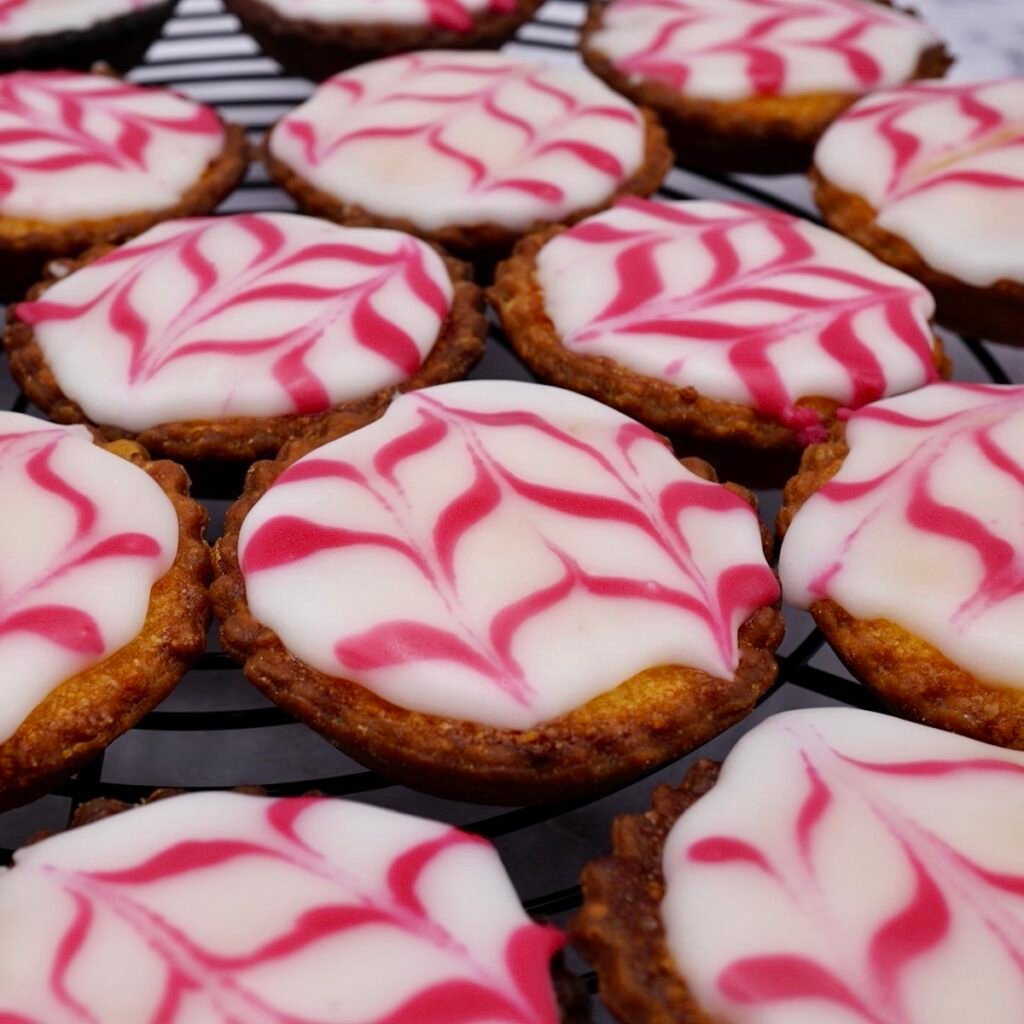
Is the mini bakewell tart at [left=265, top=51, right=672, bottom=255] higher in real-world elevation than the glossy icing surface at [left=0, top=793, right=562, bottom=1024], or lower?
higher

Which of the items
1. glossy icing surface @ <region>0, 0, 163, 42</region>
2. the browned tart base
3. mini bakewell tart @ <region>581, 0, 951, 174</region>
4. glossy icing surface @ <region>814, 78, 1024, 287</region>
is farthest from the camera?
glossy icing surface @ <region>0, 0, 163, 42</region>

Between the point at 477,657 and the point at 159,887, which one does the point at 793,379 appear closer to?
the point at 477,657

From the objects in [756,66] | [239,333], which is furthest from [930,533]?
[756,66]

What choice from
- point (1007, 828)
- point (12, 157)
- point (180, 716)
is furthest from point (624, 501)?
point (12, 157)

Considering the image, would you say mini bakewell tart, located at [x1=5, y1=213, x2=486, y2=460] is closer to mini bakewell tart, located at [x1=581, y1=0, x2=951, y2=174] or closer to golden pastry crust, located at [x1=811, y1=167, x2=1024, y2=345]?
golden pastry crust, located at [x1=811, y1=167, x2=1024, y2=345]

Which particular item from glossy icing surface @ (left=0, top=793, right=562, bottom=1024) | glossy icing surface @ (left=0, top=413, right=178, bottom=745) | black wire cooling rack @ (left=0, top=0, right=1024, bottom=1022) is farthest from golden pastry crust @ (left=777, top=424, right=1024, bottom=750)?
glossy icing surface @ (left=0, top=413, right=178, bottom=745)

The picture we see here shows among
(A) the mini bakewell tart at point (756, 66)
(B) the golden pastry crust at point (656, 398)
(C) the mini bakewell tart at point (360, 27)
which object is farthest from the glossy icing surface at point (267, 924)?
(C) the mini bakewell tart at point (360, 27)
